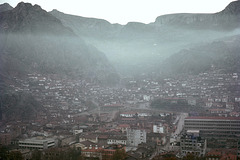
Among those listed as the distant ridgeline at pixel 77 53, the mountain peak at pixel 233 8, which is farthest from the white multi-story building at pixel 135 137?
the mountain peak at pixel 233 8

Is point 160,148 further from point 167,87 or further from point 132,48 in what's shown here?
point 132,48

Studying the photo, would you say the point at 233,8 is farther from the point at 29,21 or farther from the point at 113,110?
the point at 113,110

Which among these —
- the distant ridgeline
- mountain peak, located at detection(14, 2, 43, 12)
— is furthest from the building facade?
mountain peak, located at detection(14, 2, 43, 12)

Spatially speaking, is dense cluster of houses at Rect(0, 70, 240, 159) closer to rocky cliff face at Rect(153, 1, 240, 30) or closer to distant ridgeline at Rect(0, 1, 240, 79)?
distant ridgeline at Rect(0, 1, 240, 79)

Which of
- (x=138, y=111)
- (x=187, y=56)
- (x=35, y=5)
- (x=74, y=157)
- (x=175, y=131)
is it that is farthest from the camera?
(x=35, y=5)

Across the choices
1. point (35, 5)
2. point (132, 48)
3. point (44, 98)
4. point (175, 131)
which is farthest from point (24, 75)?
point (132, 48)

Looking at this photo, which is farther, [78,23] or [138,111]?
[78,23]

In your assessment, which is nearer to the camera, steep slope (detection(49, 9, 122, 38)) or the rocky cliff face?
the rocky cliff face
